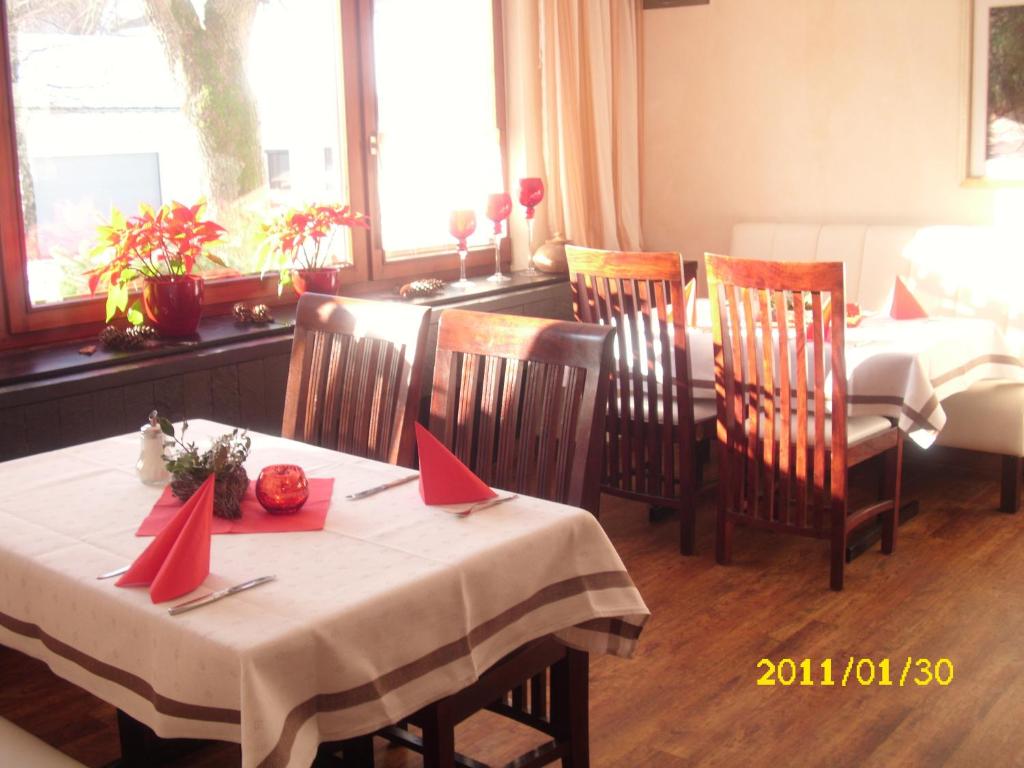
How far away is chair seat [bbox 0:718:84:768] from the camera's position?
1.56m

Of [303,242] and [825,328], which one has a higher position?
[303,242]

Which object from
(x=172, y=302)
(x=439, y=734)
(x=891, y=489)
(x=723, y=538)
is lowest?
(x=723, y=538)

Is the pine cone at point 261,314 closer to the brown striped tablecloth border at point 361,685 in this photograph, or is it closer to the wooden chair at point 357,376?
the wooden chair at point 357,376

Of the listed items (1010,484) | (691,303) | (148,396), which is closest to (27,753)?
(148,396)

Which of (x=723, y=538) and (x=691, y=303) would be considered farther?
(x=691, y=303)

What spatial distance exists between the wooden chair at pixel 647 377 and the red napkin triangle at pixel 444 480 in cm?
144

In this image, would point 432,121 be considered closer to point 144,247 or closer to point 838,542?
point 144,247

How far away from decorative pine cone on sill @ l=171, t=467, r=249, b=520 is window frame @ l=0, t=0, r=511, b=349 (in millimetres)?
1571

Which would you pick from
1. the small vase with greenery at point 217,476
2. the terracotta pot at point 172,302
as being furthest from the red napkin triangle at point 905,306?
the small vase with greenery at point 217,476

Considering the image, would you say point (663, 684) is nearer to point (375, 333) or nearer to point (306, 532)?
point (375, 333)

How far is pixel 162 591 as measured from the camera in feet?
4.83

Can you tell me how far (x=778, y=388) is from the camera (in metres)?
3.12

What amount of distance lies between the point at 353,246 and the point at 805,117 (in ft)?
6.30

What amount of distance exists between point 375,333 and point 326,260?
1.60m
